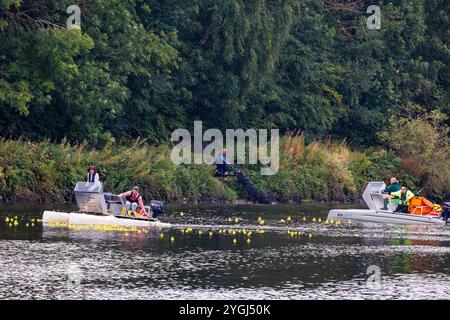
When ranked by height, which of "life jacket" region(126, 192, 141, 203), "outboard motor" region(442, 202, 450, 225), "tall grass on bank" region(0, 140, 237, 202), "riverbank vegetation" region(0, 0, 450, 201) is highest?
"riverbank vegetation" region(0, 0, 450, 201)

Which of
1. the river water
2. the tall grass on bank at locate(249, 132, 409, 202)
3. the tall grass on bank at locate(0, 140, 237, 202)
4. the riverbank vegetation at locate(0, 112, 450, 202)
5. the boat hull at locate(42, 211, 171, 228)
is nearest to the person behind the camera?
the river water

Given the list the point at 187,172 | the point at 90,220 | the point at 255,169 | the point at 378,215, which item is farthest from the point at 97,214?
the point at 255,169

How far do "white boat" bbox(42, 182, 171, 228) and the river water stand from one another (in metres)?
0.69

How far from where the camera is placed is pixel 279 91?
6312 centimetres

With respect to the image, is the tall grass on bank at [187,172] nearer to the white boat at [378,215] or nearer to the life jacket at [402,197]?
the white boat at [378,215]

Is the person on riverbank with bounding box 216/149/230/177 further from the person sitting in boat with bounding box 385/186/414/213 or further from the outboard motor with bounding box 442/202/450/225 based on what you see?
the outboard motor with bounding box 442/202/450/225

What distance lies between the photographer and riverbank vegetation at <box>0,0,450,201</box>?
1940 inches

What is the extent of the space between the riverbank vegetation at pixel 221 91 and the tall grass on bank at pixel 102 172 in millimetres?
70

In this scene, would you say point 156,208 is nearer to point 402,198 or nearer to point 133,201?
point 133,201

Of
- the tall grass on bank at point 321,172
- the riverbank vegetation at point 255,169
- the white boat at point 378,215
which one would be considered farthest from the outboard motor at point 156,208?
the tall grass on bank at point 321,172

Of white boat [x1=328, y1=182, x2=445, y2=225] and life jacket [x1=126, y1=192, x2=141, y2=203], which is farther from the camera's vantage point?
white boat [x1=328, y1=182, x2=445, y2=225]

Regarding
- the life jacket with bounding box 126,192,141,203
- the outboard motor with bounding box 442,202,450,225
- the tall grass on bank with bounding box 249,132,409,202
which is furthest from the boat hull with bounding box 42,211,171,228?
the tall grass on bank with bounding box 249,132,409,202

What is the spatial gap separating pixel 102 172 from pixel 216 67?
12.0m
